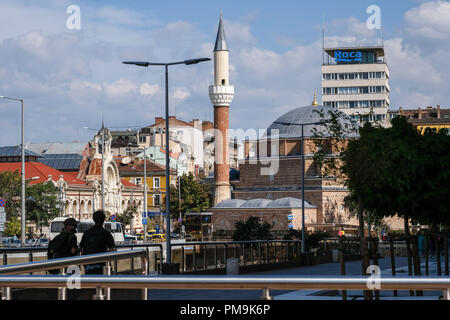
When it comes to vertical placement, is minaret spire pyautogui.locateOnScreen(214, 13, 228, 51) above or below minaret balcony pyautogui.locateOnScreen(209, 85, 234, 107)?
above

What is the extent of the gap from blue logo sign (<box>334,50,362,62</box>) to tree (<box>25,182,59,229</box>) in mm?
73860

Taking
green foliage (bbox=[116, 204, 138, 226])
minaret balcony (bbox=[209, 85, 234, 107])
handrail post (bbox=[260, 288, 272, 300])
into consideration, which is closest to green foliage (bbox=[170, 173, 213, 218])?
green foliage (bbox=[116, 204, 138, 226])

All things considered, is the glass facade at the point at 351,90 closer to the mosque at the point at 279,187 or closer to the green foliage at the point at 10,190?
the mosque at the point at 279,187

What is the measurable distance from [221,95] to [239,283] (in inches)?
3311

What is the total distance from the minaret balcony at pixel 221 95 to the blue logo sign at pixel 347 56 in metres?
52.1

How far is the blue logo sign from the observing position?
13788 centimetres

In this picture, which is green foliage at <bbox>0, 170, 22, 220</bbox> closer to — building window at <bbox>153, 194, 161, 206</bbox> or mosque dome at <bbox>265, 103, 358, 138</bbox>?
mosque dome at <bbox>265, 103, 358, 138</bbox>

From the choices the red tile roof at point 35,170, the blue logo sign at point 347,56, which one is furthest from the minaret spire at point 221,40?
the blue logo sign at point 347,56

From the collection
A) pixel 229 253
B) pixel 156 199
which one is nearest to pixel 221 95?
pixel 156 199

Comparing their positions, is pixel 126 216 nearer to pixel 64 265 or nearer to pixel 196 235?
pixel 196 235

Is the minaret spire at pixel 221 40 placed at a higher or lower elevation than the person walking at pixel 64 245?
higher

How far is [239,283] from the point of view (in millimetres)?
5895

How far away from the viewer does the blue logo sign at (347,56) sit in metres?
138
